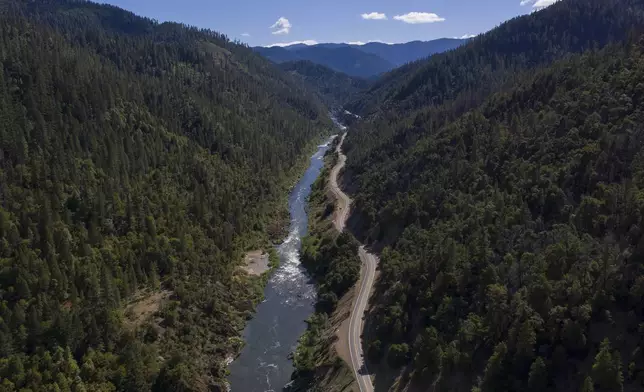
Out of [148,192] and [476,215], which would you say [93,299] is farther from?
[476,215]

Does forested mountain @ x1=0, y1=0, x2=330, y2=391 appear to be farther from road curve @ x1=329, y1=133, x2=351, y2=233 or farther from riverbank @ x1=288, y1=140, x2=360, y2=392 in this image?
road curve @ x1=329, y1=133, x2=351, y2=233

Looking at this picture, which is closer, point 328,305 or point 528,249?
point 528,249

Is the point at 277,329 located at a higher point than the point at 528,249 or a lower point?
lower

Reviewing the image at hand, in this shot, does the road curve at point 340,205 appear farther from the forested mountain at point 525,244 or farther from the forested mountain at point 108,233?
the forested mountain at point 108,233

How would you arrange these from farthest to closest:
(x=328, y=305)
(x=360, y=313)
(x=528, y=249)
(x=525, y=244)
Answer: (x=328, y=305), (x=360, y=313), (x=525, y=244), (x=528, y=249)

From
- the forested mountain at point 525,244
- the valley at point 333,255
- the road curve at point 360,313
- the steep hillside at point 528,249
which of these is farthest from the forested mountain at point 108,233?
the steep hillside at point 528,249

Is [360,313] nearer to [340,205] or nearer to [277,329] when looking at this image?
[277,329]

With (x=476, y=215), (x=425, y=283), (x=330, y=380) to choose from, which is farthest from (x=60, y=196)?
(x=476, y=215)

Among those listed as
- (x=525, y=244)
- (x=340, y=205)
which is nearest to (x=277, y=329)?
(x=525, y=244)
